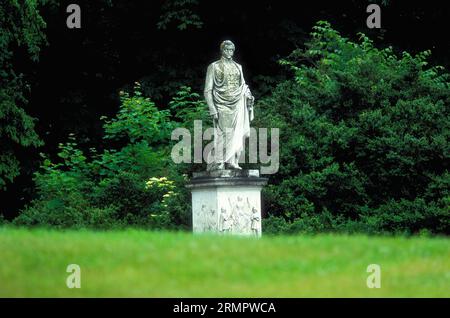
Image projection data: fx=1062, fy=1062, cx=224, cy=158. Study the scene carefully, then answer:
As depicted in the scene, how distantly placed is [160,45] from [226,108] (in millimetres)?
14854

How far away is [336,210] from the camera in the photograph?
24031 millimetres

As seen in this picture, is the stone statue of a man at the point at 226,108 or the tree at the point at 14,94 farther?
the tree at the point at 14,94

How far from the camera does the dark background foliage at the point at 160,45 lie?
111ft

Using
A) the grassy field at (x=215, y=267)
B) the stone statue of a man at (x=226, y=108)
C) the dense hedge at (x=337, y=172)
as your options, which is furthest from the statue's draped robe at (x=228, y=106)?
the grassy field at (x=215, y=267)

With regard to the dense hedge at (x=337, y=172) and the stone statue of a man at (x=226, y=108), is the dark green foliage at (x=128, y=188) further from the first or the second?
the stone statue of a man at (x=226, y=108)

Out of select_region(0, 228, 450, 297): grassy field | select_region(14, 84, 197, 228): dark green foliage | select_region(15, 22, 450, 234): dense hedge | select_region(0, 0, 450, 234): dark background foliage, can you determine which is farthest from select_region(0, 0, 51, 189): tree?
select_region(0, 228, 450, 297): grassy field

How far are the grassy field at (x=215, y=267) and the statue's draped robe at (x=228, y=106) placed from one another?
5.83 metres

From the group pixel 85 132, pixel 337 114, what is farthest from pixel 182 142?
pixel 85 132

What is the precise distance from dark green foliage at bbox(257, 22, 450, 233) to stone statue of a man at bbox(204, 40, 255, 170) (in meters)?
2.41

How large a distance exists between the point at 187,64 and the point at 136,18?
2.70 m

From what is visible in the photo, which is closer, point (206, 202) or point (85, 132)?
point (206, 202)

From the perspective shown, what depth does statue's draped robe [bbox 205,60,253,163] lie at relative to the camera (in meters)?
20.4

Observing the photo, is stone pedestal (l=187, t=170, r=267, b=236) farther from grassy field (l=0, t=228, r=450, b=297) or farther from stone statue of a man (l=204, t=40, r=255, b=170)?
grassy field (l=0, t=228, r=450, b=297)

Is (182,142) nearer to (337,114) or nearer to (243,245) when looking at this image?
(337,114)
